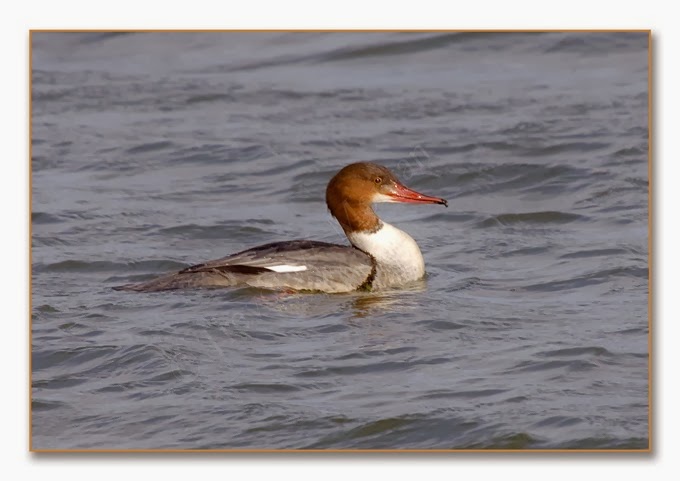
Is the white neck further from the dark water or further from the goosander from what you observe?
the dark water

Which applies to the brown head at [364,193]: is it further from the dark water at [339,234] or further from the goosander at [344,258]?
the dark water at [339,234]

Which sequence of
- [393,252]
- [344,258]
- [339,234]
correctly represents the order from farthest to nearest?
[339,234] → [393,252] → [344,258]

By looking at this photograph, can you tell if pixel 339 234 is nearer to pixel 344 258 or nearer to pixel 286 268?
pixel 344 258

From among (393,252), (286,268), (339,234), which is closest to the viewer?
(286,268)

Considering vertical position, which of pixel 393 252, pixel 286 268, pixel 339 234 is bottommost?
pixel 286 268

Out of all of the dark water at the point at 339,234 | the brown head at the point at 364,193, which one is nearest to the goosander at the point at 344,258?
the brown head at the point at 364,193

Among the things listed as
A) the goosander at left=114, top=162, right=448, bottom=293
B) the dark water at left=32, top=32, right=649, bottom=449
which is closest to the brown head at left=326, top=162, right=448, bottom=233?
the goosander at left=114, top=162, right=448, bottom=293

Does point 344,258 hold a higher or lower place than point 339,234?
lower

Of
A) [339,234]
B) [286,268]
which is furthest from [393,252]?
[339,234]
